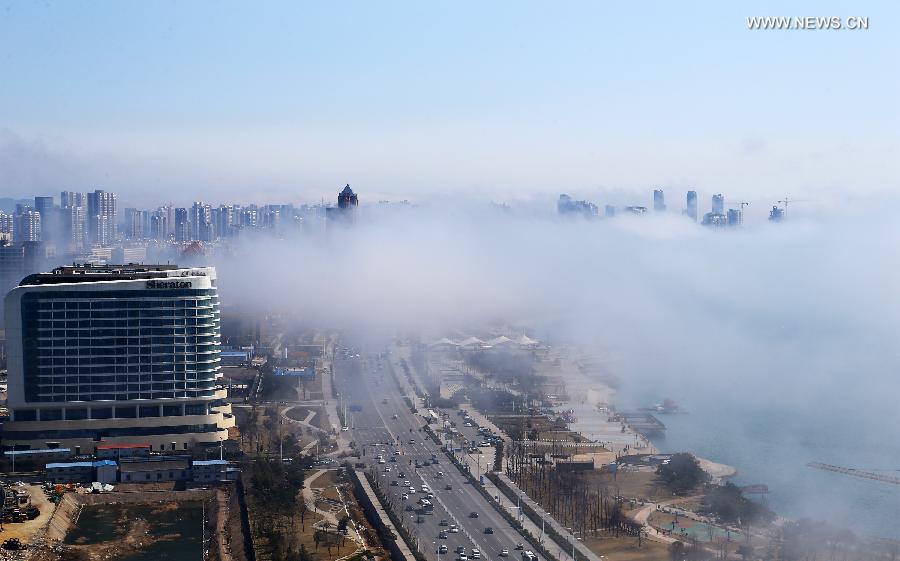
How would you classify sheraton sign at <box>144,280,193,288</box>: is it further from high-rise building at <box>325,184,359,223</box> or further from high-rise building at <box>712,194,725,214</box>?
high-rise building at <box>712,194,725,214</box>

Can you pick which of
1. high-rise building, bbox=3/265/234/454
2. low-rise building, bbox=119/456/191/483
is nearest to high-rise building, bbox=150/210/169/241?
high-rise building, bbox=3/265/234/454

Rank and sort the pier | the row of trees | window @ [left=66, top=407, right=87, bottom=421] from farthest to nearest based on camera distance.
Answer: the pier < window @ [left=66, top=407, right=87, bottom=421] < the row of trees

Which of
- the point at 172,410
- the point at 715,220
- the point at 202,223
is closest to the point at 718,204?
the point at 715,220

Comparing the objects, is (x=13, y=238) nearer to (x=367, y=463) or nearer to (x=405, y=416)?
(x=405, y=416)

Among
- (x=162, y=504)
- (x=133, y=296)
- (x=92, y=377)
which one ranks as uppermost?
(x=133, y=296)

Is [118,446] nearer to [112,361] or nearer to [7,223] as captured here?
[112,361]

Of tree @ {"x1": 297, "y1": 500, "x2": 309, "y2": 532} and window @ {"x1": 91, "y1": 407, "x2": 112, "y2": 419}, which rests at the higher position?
window @ {"x1": 91, "y1": 407, "x2": 112, "y2": 419}

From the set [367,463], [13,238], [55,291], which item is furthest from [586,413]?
[13,238]

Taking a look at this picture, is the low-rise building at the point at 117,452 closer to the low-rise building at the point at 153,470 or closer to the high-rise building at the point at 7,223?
the low-rise building at the point at 153,470
